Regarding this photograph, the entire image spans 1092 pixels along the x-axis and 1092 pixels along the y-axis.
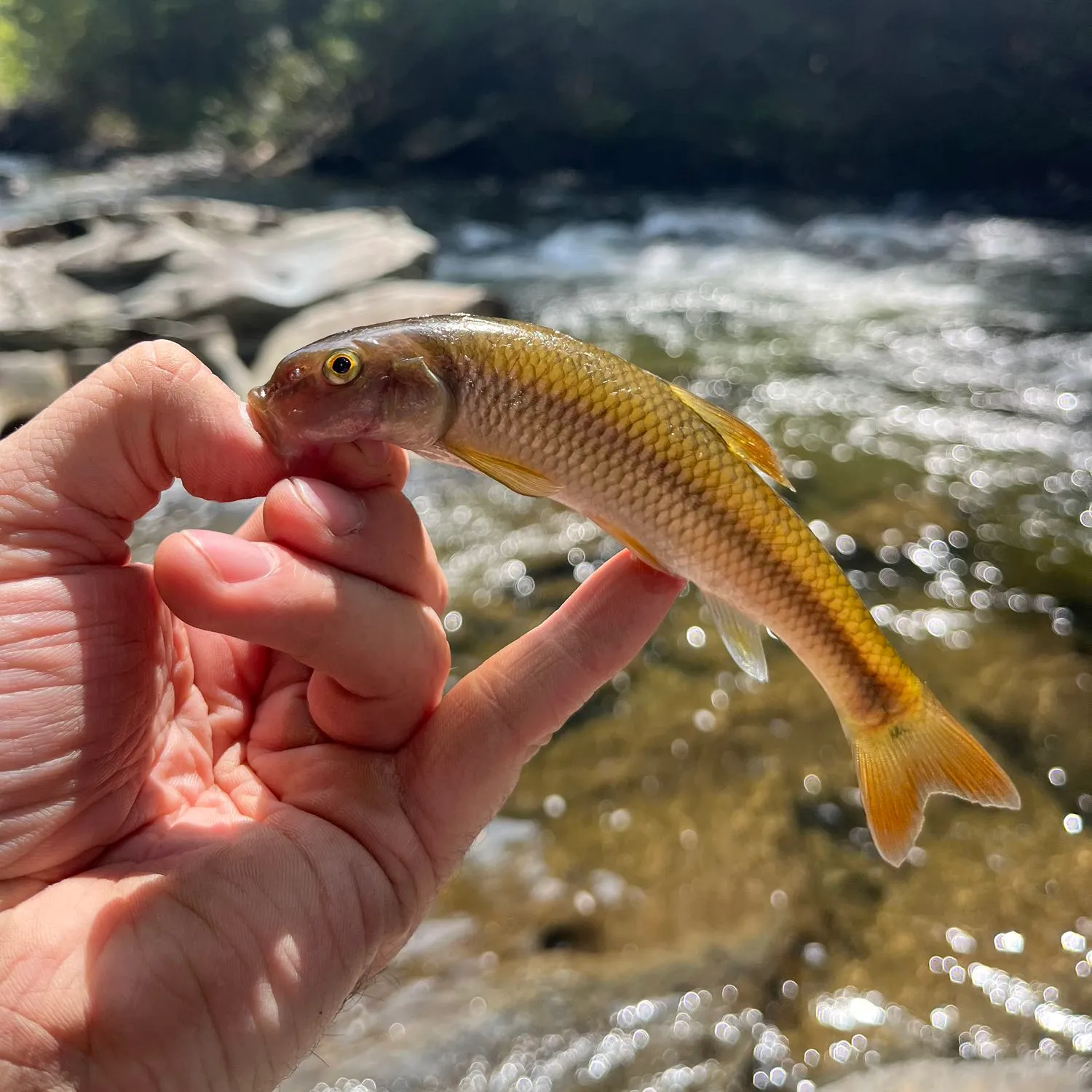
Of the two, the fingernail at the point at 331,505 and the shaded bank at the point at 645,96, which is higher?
the fingernail at the point at 331,505

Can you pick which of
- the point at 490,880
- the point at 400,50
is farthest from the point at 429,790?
the point at 400,50

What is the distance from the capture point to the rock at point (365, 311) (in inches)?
373

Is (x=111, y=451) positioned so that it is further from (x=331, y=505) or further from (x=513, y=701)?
(x=513, y=701)

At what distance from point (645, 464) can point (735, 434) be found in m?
0.28

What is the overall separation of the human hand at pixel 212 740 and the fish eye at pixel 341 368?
0.17m

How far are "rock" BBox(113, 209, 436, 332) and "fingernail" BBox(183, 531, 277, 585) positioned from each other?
9.17 m

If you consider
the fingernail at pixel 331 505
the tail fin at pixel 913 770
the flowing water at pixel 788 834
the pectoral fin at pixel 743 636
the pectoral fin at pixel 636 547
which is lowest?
the flowing water at pixel 788 834

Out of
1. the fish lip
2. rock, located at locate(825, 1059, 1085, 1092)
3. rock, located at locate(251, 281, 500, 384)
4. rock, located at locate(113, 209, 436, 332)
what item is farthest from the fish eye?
rock, located at locate(113, 209, 436, 332)

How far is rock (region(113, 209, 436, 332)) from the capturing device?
10.5 m

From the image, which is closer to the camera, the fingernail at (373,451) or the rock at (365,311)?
the fingernail at (373,451)

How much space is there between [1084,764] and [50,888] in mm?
4778

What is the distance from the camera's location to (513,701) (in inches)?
78.7

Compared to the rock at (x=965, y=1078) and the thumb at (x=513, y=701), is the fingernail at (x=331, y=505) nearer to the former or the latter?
the thumb at (x=513, y=701)

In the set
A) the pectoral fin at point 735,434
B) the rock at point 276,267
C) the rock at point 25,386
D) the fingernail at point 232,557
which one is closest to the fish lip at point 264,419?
the fingernail at point 232,557
